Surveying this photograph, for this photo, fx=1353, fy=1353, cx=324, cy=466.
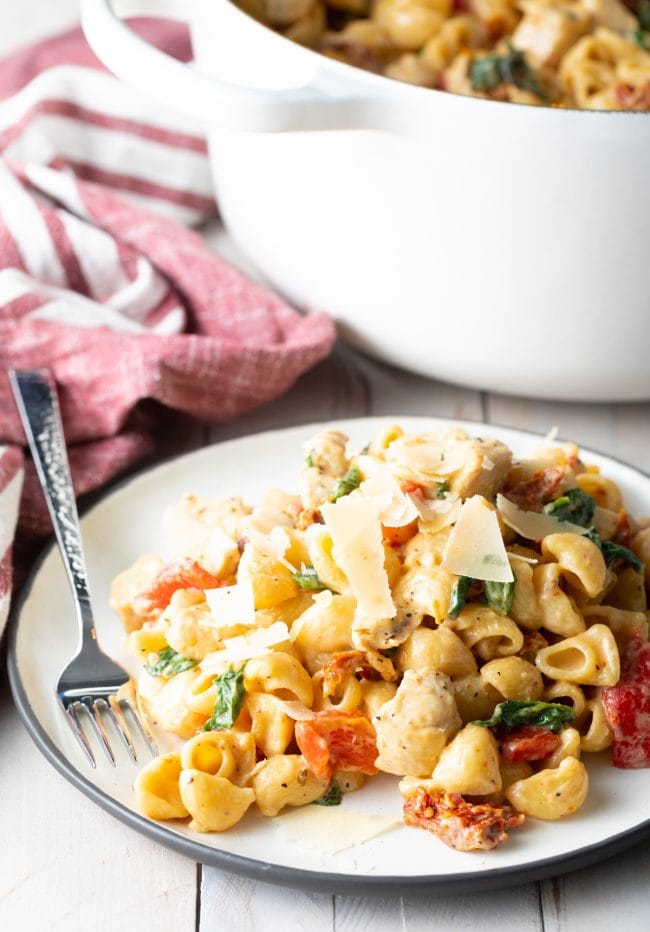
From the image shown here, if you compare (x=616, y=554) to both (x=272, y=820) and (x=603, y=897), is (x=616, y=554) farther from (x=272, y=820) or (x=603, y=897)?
(x=272, y=820)

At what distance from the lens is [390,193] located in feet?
7.37

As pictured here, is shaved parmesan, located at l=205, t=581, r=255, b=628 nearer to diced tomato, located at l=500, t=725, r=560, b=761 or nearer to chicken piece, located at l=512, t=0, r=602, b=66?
diced tomato, located at l=500, t=725, r=560, b=761

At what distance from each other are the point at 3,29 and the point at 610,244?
216 cm

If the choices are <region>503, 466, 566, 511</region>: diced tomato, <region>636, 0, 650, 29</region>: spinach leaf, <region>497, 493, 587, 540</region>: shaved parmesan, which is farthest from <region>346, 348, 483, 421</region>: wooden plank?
<region>636, 0, 650, 29</region>: spinach leaf

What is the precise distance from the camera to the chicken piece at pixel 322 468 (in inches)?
75.8

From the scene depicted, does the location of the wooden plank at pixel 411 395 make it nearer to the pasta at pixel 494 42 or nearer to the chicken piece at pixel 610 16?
the pasta at pixel 494 42

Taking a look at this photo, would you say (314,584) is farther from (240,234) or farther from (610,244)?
(240,234)

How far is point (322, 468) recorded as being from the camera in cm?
196


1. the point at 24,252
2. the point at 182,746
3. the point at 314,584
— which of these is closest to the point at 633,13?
the point at 24,252

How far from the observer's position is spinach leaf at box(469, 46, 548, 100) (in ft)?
8.43

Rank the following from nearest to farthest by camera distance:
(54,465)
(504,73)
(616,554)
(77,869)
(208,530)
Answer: (77,869), (616,554), (208,530), (54,465), (504,73)

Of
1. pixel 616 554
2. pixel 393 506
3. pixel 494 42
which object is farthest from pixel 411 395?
pixel 393 506

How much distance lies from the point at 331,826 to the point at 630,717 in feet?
1.34

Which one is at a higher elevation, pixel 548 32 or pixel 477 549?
pixel 548 32
